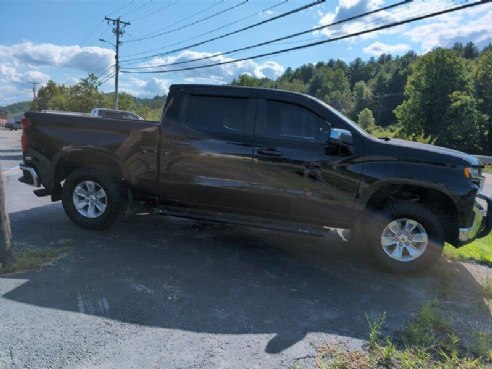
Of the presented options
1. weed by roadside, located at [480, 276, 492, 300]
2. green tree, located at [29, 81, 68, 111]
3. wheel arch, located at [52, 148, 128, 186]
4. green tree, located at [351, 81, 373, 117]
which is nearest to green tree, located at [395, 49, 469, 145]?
green tree, located at [351, 81, 373, 117]

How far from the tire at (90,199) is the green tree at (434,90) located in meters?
59.5

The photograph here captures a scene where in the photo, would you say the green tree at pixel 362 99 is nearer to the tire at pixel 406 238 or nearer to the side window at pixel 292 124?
the side window at pixel 292 124

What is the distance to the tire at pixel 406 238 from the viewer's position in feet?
16.8

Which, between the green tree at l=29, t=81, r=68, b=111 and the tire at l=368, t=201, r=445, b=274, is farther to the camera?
the green tree at l=29, t=81, r=68, b=111

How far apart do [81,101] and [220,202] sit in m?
51.1

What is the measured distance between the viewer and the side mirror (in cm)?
496

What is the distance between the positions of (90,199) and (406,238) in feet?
13.7

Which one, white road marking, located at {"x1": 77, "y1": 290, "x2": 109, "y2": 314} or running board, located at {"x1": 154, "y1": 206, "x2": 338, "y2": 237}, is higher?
running board, located at {"x1": 154, "y1": 206, "x2": 338, "y2": 237}

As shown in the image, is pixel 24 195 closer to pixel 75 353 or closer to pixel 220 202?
pixel 220 202

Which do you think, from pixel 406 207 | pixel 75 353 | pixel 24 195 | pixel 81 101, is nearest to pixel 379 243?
pixel 406 207

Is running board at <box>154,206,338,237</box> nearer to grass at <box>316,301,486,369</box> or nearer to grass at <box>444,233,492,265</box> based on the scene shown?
grass at <box>316,301,486,369</box>

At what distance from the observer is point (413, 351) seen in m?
3.49

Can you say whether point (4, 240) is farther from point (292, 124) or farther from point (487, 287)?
point (487, 287)

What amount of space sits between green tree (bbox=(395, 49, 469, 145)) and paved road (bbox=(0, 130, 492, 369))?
2325 inches
